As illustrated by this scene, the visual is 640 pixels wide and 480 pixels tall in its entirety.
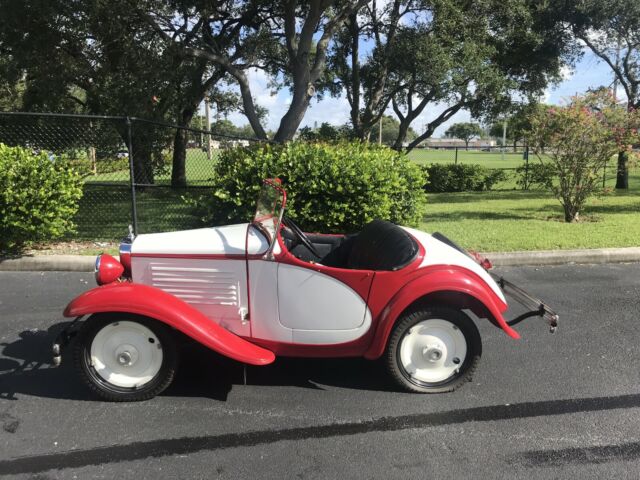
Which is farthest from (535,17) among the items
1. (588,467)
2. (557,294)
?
(588,467)

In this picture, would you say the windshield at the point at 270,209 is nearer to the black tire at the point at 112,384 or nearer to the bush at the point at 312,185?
the black tire at the point at 112,384

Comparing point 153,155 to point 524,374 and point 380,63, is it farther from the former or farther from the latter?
point 524,374

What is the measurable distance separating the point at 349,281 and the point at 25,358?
2.53 m

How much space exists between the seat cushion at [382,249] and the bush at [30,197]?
469cm

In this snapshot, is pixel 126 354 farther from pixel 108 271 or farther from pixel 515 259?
pixel 515 259

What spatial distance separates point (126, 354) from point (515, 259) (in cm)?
531

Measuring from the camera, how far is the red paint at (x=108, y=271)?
10.5 feet

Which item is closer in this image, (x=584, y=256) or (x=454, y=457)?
(x=454, y=457)

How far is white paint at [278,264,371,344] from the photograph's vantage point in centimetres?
310

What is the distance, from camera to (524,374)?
11.5 feet

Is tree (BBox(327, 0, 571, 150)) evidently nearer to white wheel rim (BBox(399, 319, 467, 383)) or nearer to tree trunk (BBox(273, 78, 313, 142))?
tree trunk (BBox(273, 78, 313, 142))

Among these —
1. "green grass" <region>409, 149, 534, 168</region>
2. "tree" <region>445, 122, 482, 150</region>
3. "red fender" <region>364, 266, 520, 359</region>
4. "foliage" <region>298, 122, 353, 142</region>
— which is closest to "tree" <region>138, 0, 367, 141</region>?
"foliage" <region>298, 122, 353, 142</region>

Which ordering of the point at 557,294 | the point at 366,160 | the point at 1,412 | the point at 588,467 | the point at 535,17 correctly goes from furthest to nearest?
the point at 535,17 < the point at 366,160 < the point at 557,294 < the point at 1,412 < the point at 588,467

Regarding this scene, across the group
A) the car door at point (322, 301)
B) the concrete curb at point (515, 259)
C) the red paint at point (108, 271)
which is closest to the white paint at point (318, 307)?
the car door at point (322, 301)
